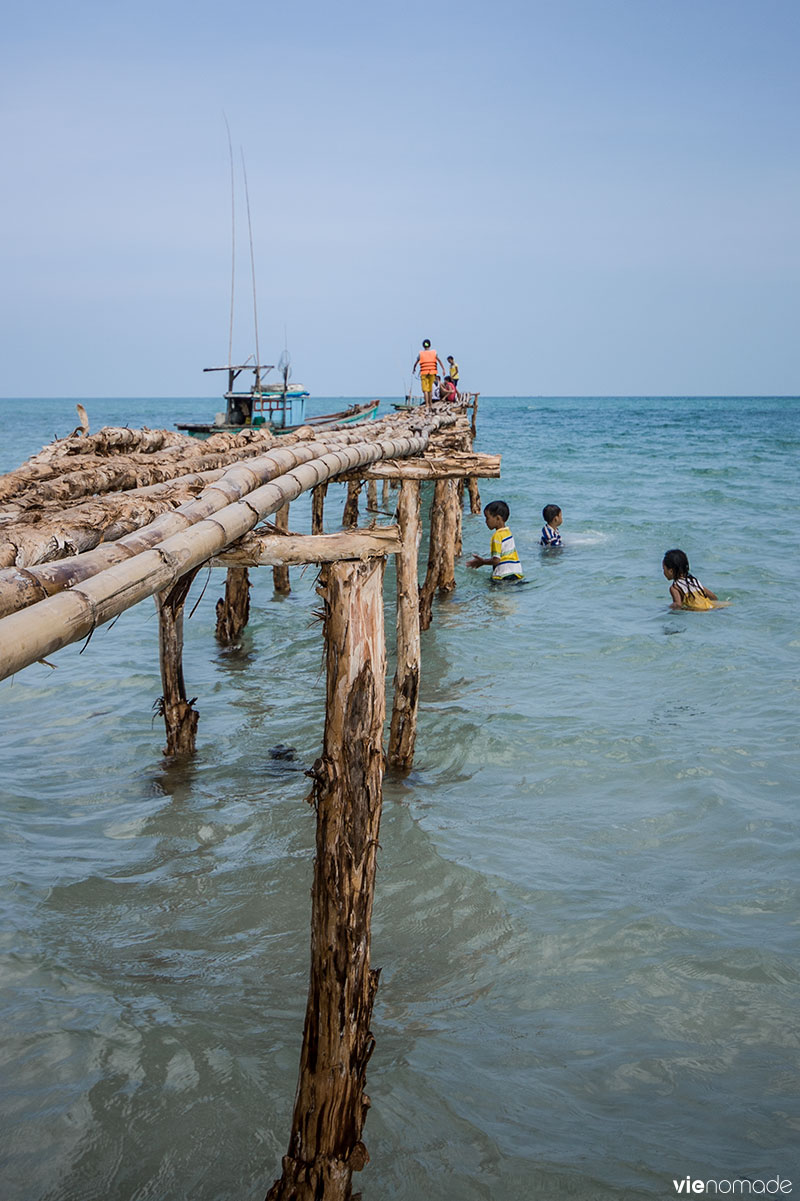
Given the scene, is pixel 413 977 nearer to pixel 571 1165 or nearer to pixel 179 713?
pixel 571 1165

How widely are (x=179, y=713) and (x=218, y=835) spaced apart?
1.25 m

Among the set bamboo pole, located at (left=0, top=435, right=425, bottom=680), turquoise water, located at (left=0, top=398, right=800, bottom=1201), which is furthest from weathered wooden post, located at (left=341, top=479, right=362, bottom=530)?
bamboo pole, located at (left=0, top=435, right=425, bottom=680)

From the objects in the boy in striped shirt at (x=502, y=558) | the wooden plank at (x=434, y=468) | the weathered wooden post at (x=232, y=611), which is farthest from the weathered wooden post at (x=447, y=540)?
the wooden plank at (x=434, y=468)

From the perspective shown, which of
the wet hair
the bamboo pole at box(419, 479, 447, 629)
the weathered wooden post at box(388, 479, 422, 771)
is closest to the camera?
the weathered wooden post at box(388, 479, 422, 771)

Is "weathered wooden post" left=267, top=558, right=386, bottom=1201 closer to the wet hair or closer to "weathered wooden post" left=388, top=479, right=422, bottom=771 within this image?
"weathered wooden post" left=388, top=479, right=422, bottom=771

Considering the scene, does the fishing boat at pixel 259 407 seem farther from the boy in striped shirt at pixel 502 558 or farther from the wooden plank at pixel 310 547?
the wooden plank at pixel 310 547

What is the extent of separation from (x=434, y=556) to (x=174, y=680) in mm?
5007

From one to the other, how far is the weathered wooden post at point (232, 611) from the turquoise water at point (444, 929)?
38 centimetres

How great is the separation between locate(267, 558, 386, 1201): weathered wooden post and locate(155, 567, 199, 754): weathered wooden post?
9.89 feet

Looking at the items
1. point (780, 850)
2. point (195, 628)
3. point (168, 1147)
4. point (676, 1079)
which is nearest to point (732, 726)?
point (780, 850)

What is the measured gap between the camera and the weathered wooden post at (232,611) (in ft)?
31.7

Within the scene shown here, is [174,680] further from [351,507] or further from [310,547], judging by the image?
[351,507]

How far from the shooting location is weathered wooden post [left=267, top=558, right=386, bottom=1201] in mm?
2859

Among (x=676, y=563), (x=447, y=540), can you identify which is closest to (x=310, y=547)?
(x=676, y=563)
